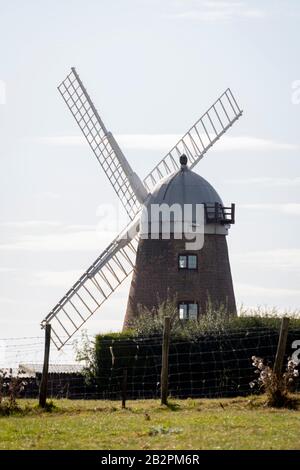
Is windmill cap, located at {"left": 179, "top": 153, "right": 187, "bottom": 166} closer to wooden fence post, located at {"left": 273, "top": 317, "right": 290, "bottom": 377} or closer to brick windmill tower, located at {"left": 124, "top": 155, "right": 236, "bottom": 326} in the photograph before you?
brick windmill tower, located at {"left": 124, "top": 155, "right": 236, "bottom": 326}

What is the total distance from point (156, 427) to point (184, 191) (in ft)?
97.1

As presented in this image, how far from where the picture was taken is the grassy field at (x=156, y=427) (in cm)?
1942

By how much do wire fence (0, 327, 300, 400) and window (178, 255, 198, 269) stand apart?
39.9 feet

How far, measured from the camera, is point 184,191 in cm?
5034

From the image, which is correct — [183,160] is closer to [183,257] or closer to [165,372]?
[183,257]

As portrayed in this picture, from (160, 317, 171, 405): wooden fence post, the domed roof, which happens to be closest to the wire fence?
(160, 317, 171, 405): wooden fence post

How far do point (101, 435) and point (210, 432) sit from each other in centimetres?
186

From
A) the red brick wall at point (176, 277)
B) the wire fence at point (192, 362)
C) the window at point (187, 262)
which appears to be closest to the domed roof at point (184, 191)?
the red brick wall at point (176, 277)

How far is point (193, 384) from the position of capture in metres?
35.7

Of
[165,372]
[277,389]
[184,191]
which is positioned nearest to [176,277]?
[184,191]

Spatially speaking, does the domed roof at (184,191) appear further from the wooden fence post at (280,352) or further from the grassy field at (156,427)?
the wooden fence post at (280,352)

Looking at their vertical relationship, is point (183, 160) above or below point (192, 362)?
above
